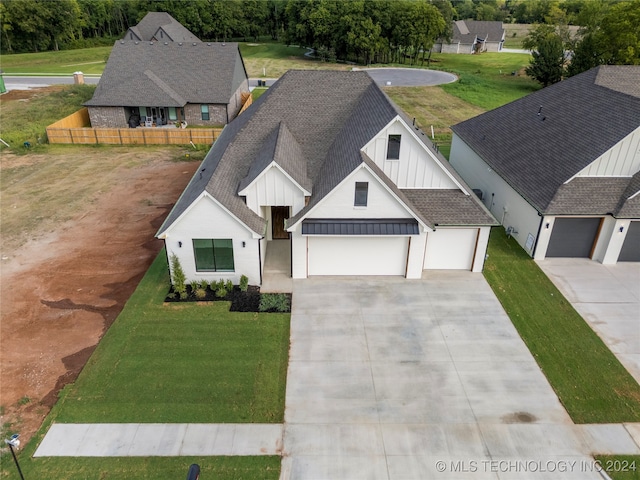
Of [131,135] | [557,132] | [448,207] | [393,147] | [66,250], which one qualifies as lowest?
[66,250]

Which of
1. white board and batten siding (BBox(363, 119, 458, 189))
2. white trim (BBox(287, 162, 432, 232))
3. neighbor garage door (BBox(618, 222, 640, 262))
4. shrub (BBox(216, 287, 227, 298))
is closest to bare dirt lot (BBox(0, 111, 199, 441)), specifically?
shrub (BBox(216, 287, 227, 298))

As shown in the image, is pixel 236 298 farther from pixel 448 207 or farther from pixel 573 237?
pixel 573 237

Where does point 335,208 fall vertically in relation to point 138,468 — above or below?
above

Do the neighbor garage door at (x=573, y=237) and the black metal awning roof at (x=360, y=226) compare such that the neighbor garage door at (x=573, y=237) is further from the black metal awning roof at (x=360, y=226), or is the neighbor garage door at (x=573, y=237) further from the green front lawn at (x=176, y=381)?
the green front lawn at (x=176, y=381)

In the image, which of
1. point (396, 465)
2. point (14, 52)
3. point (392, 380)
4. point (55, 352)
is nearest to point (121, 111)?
point (55, 352)

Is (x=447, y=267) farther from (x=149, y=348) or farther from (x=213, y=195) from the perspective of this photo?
(x=149, y=348)

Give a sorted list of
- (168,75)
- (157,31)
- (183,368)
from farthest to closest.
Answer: (157,31)
(168,75)
(183,368)

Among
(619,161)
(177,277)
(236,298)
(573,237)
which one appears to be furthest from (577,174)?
(177,277)
